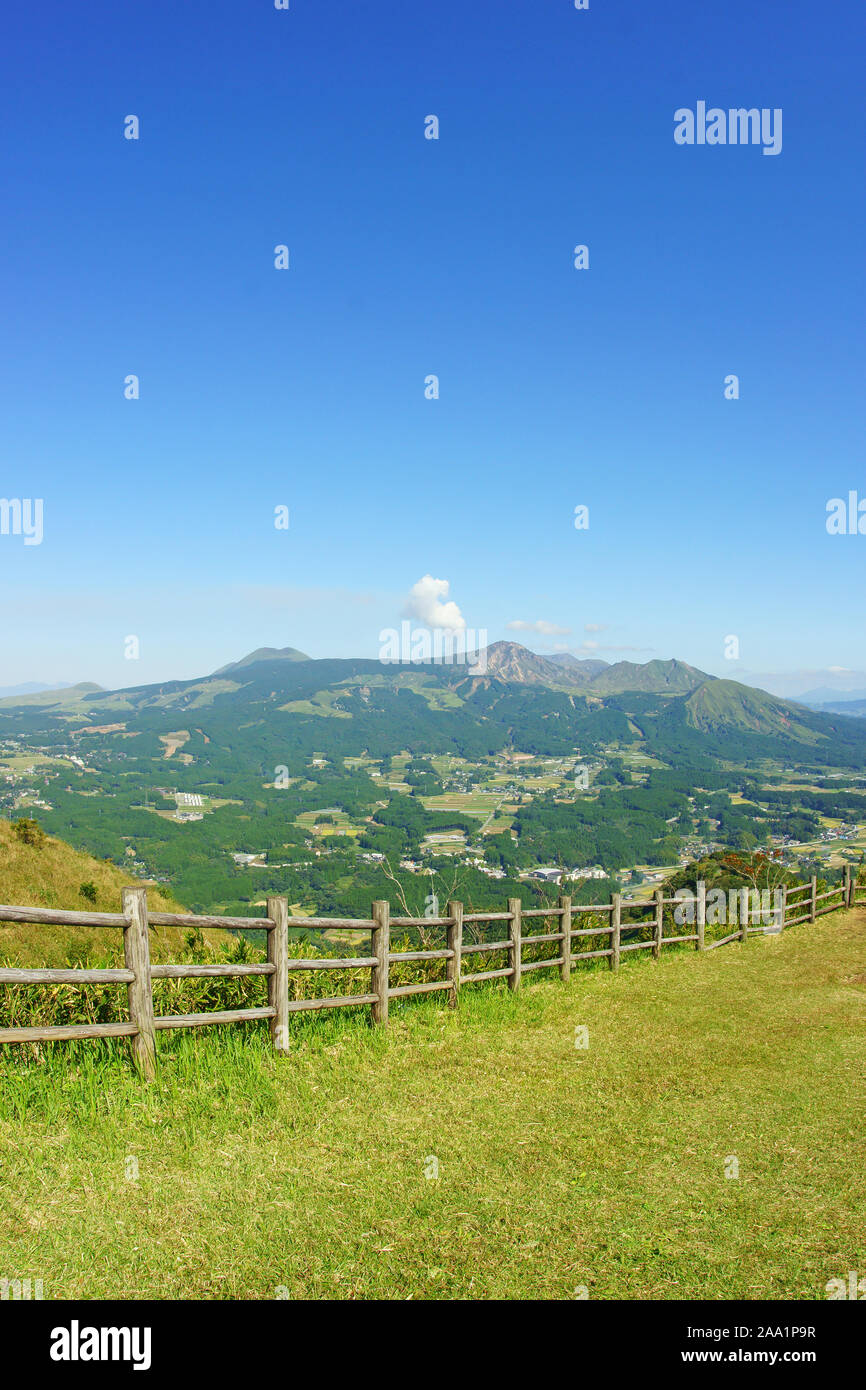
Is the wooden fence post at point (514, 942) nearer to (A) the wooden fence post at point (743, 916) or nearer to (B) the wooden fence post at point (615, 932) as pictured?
(B) the wooden fence post at point (615, 932)

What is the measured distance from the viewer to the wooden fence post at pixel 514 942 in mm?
11289

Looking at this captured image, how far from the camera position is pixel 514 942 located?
1134 cm

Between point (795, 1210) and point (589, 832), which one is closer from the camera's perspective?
point (795, 1210)

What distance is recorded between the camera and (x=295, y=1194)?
521cm

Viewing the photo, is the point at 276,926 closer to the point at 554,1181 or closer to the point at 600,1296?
the point at 554,1181

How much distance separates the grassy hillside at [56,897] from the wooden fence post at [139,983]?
7.22 metres

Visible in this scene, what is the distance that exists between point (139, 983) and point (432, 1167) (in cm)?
286

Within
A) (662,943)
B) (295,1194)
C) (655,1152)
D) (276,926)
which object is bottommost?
(662,943)

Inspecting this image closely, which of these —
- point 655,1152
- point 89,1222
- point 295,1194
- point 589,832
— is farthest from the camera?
point 589,832

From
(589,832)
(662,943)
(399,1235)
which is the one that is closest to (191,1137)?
(399,1235)

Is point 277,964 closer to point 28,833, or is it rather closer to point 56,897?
point 56,897

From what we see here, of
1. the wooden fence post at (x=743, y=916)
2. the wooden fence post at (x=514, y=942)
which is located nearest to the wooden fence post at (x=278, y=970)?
the wooden fence post at (x=514, y=942)

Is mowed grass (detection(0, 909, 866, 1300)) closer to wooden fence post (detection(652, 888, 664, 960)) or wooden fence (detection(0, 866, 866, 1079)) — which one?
wooden fence (detection(0, 866, 866, 1079))

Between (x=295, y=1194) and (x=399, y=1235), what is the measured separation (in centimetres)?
84
